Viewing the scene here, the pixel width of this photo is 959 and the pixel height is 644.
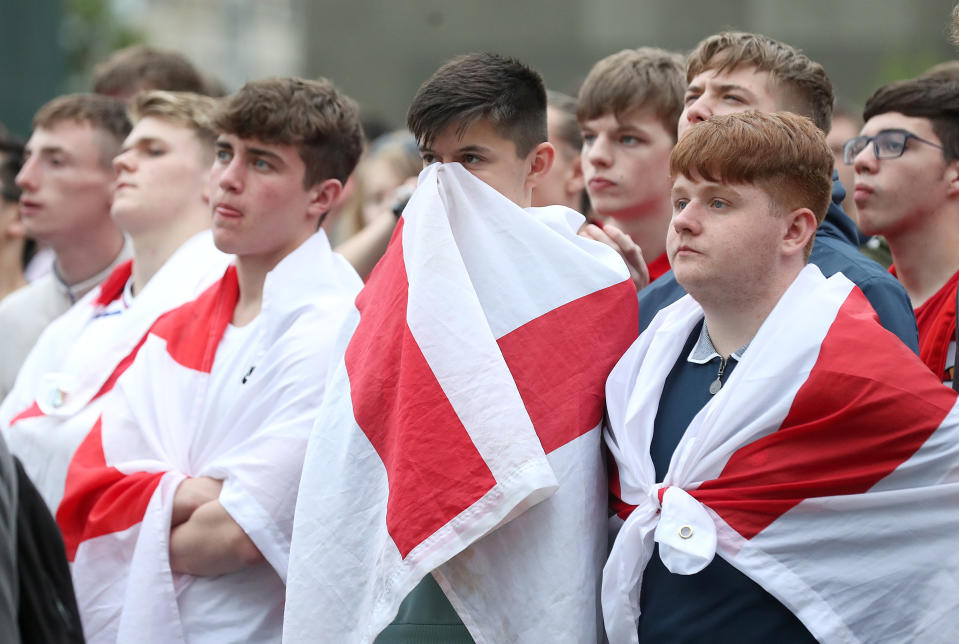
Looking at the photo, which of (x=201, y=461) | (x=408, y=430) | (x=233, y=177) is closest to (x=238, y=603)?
(x=201, y=461)

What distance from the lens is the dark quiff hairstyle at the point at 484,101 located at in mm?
3148

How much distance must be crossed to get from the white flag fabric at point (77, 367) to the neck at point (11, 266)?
1.76 m

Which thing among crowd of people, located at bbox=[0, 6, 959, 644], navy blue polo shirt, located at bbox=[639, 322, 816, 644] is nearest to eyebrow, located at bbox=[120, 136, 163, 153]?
crowd of people, located at bbox=[0, 6, 959, 644]

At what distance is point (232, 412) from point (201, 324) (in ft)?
1.46

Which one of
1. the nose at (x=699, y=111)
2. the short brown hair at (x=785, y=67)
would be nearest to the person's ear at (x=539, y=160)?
the nose at (x=699, y=111)

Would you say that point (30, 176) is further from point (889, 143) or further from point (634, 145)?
point (889, 143)

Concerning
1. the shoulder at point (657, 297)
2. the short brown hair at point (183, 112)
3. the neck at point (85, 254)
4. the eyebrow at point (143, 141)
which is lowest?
the neck at point (85, 254)

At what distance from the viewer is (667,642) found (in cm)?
275

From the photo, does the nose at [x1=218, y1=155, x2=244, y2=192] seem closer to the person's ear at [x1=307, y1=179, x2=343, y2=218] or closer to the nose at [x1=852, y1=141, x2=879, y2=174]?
the person's ear at [x1=307, y1=179, x2=343, y2=218]

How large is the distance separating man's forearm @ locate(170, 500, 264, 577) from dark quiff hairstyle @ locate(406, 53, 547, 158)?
1215 millimetres

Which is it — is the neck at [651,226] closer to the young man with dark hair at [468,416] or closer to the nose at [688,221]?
the young man with dark hair at [468,416]

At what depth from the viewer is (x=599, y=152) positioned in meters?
4.17

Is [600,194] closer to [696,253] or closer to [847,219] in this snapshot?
[847,219]

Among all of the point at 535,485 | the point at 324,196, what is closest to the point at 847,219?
the point at 535,485
